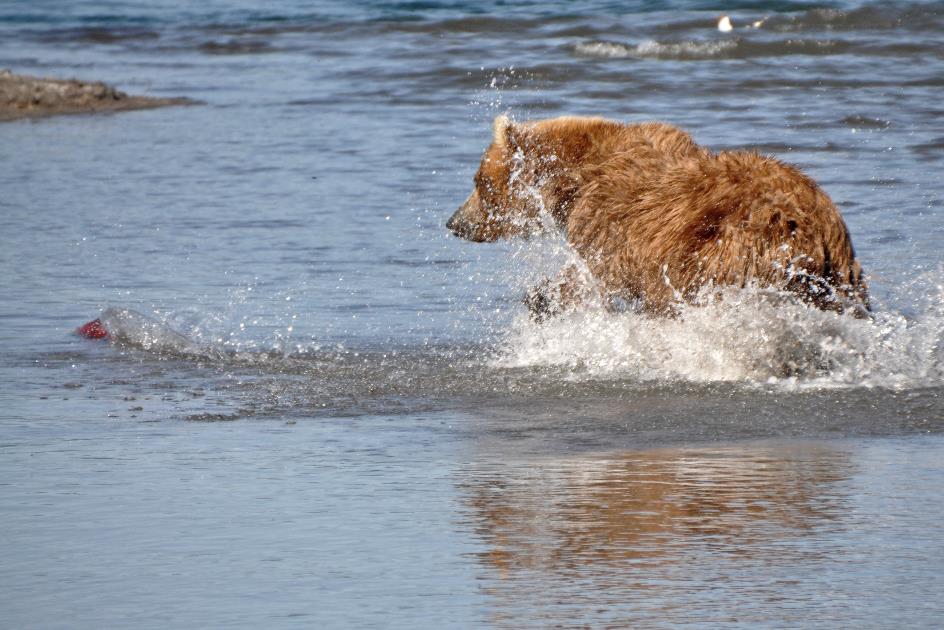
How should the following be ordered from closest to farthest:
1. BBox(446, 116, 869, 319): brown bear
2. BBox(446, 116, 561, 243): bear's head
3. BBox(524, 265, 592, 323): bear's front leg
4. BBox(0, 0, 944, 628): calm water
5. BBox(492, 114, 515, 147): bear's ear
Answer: BBox(0, 0, 944, 628): calm water < BBox(446, 116, 869, 319): brown bear < BBox(524, 265, 592, 323): bear's front leg < BBox(446, 116, 561, 243): bear's head < BBox(492, 114, 515, 147): bear's ear

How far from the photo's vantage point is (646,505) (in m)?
4.45

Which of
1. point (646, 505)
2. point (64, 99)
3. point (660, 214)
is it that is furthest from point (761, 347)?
point (64, 99)

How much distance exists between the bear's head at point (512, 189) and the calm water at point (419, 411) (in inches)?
10.2

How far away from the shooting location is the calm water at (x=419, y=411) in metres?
3.86

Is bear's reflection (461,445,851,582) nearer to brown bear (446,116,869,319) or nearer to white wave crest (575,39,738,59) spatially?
brown bear (446,116,869,319)

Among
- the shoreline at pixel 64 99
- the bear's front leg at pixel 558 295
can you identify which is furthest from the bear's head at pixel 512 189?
the shoreline at pixel 64 99

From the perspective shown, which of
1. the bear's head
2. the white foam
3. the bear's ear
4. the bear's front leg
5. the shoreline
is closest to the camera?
the white foam

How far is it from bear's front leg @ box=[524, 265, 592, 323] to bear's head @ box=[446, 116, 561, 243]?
1.18 ft

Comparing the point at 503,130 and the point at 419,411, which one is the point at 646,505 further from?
the point at 503,130

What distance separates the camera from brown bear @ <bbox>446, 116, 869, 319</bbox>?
18.8ft

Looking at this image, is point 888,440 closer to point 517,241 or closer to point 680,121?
point 517,241

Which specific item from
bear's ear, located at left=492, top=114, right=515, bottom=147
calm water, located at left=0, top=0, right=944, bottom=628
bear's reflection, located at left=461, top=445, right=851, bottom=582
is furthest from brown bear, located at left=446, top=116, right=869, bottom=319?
bear's reflection, located at left=461, top=445, right=851, bottom=582

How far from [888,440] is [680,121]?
874cm

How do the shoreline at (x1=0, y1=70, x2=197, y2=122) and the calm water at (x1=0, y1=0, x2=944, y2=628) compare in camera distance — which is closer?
the calm water at (x1=0, y1=0, x2=944, y2=628)
